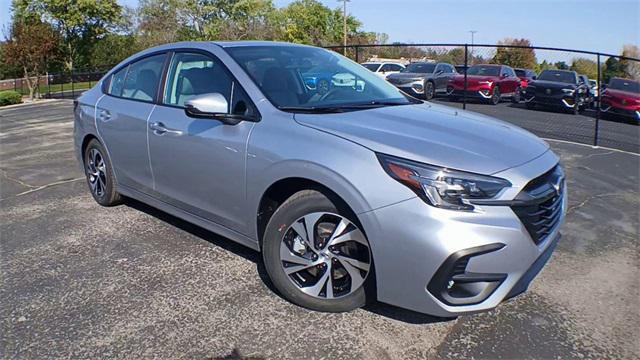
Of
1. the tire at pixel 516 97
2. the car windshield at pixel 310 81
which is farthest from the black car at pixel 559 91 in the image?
the car windshield at pixel 310 81

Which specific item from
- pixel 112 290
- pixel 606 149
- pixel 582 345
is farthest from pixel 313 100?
pixel 606 149

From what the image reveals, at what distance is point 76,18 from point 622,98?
4469 cm

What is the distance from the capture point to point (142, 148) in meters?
4.11

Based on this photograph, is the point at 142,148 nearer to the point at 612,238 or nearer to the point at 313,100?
the point at 313,100

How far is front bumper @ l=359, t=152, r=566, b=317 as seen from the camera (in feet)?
8.09

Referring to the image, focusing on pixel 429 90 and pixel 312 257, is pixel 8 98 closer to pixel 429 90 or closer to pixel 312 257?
pixel 429 90

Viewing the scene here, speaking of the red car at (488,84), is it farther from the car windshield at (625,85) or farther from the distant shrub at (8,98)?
the distant shrub at (8,98)

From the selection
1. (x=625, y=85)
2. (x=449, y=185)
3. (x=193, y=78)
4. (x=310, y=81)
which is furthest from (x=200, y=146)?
(x=625, y=85)

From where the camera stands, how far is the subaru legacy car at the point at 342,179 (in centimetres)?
253

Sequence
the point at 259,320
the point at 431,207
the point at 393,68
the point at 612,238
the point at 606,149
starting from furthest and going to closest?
the point at 393,68
the point at 606,149
the point at 612,238
the point at 259,320
the point at 431,207

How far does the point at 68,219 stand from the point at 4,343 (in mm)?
A: 2212

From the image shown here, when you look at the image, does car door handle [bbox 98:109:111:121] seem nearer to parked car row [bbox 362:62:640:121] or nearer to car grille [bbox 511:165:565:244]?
car grille [bbox 511:165:565:244]

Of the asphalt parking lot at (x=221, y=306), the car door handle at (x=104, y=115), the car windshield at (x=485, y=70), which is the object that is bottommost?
the asphalt parking lot at (x=221, y=306)

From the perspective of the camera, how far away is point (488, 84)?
62.4 ft
